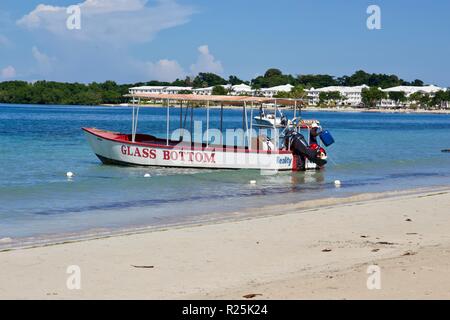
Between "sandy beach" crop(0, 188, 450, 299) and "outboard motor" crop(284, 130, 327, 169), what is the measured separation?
43.4 feet

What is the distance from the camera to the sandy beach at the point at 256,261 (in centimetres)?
847

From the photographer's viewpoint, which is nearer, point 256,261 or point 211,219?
point 256,261

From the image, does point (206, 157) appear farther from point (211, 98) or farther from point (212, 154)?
point (211, 98)

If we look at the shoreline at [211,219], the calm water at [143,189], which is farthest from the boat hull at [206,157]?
the shoreline at [211,219]

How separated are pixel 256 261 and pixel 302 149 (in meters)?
18.3

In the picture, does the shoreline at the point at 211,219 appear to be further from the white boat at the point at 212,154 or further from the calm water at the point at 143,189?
the white boat at the point at 212,154

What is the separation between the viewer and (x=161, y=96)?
27766 mm

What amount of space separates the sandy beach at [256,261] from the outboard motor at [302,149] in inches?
521

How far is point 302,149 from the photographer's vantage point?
93.2ft

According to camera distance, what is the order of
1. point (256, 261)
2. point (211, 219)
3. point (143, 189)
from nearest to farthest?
point (256, 261), point (211, 219), point (143, 189)

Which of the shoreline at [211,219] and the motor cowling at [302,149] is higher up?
the motor cowling at [302,149]

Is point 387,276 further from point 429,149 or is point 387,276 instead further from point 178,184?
point 429,149

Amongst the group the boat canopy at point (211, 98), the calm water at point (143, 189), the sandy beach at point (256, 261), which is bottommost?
the calm water at point (143, 189)

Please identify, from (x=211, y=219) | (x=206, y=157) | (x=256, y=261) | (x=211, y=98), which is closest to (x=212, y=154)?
(x=206, y=157)
